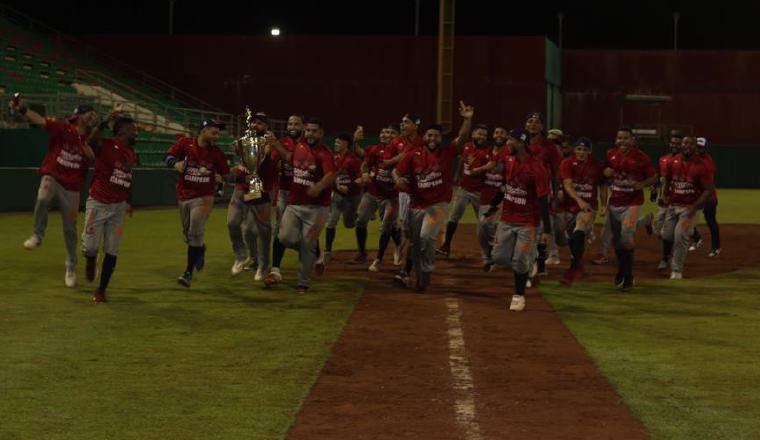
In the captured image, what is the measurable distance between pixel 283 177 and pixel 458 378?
266 inches

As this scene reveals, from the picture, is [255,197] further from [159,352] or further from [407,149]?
[159,352]

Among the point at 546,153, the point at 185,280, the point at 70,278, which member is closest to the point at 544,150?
the point at 546,153

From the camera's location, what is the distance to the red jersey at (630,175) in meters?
15.4

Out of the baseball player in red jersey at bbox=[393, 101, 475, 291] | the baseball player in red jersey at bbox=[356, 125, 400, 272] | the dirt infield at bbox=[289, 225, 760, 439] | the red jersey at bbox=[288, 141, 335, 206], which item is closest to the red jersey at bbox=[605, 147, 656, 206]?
the dirt infield at bbox=[289, 225, 760, 439]

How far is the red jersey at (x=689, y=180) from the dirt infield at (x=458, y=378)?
11.1 ft

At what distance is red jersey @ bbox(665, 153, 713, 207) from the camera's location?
1661 centimetres

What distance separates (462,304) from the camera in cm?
1357

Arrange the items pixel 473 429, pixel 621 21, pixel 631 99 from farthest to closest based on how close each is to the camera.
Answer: pixel 621 21, pixel 631 99, pixel 473 429

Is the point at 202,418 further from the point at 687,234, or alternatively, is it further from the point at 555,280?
the point at 687,234

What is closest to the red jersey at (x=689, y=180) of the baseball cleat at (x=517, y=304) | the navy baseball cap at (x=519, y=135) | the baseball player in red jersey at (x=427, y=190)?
the baseball player in red jersey at (x=427, y=190)

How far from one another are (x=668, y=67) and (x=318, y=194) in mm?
47549

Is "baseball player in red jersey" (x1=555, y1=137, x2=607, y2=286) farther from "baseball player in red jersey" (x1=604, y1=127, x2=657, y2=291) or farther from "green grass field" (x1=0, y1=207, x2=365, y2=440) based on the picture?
"green grass field" (x1=0, y1=207, x2=365, y2=440)

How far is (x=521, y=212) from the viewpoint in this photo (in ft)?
43.1

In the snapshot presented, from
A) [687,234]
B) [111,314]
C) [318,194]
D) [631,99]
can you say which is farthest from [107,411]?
[631,99]
